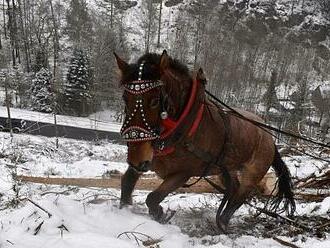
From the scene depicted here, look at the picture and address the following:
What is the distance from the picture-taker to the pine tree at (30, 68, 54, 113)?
29516mm

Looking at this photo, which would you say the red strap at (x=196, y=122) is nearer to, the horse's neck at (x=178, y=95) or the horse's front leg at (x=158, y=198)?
the horse's neck at (x=178, y=95)

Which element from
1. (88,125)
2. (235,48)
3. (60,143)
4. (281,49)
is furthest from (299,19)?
(60,143)

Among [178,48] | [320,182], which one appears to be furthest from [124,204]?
[178,48]

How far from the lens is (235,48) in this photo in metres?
49.7

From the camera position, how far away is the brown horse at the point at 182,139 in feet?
11.9

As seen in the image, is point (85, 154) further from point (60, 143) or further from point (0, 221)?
point (0, 221)

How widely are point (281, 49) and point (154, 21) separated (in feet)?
50.0

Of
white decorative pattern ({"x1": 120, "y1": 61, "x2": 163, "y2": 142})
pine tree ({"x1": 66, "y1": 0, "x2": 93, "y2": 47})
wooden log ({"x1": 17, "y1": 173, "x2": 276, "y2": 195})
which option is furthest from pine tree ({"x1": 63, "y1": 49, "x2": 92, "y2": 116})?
white decorative pattern ({"x1": 120, "y1": 61, "x2": 163, "y2": 142})

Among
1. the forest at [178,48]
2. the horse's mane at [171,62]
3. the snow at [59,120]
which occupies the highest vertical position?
the horse's mane at [171,62]

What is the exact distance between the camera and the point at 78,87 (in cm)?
3278

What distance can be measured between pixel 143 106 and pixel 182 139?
2.07 feet

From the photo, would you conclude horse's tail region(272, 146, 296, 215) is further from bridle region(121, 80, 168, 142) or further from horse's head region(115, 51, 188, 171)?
bridle region(121, 80, 168, 142)

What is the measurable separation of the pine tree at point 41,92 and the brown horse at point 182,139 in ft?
82.0

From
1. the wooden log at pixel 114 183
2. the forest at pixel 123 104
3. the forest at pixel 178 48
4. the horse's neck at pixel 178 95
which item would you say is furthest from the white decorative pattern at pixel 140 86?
the forest at pixel 178 48
